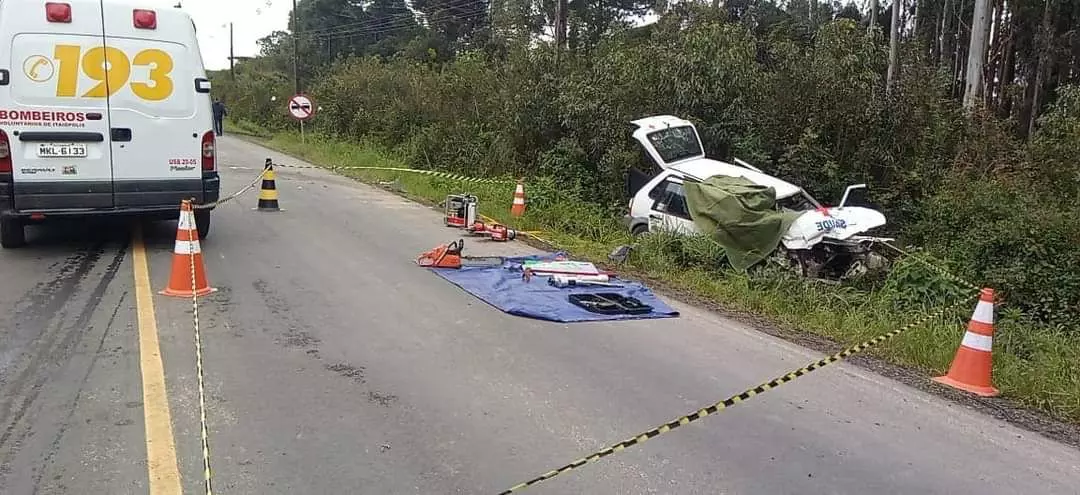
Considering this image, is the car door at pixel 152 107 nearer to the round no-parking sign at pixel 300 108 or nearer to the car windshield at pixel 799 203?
the car windshield at pixel 799 203

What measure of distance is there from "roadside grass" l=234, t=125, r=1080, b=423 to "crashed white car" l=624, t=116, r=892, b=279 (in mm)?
356

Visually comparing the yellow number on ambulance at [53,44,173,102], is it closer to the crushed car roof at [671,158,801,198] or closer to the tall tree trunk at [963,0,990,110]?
the crushed car roof at [671,158,801,198]

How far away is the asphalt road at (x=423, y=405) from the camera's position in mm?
4078

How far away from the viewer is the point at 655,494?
12.9 feet

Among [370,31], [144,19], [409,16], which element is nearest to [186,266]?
[144,19]

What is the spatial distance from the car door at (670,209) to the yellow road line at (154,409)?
650 cm

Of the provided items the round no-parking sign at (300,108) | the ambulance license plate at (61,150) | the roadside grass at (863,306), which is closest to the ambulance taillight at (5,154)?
the ambulance license plate at (61,150)

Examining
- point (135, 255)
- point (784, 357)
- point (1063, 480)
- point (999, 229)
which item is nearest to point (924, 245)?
point (999, 229)

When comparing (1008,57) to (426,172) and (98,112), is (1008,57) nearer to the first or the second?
(426,172)

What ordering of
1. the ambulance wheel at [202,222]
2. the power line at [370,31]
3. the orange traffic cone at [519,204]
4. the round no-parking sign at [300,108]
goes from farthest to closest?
the power line at [370,31], the round no-parking sign at [300,108], the orange traffic cone at [519,204], the ambulance wheel at [202,222]

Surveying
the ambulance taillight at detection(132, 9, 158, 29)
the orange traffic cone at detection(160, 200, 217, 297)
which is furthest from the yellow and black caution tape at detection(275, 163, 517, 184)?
the orange traffic cone at detection(160, 200, 217, 297)

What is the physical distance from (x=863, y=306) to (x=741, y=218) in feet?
7.02

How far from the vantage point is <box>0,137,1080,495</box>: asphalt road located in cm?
408

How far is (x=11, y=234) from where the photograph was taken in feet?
30.7
